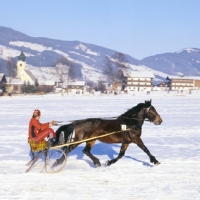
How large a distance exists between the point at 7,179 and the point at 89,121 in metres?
2.17

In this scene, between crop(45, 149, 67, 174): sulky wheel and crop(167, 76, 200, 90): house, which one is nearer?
crop(45, 149, 67, 174): sulky wheel

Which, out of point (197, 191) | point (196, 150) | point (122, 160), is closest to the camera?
point (197, 191)

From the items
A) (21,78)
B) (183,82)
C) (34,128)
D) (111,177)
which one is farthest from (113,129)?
(21,78)

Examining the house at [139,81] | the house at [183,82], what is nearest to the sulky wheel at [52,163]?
the house at [139,81]

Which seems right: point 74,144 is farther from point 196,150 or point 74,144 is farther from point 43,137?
point 196,150

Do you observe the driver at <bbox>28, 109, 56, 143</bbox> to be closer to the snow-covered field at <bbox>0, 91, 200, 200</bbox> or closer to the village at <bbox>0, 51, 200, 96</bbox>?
the snow-covered field at <bbox>0, 91, 200, 200</bbox>

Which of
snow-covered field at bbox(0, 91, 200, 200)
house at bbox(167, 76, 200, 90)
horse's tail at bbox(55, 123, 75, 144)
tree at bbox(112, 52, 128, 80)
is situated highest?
tree at bbox(112, 52, 128, 80)

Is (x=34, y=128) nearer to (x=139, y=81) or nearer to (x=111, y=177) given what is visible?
(x=111, y=177)

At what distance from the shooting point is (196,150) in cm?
1129

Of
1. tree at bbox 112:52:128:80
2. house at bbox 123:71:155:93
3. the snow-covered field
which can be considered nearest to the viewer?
the snow-covered field

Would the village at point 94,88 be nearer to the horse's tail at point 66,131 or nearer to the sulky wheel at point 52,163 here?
the sulky wheel at point 52,163

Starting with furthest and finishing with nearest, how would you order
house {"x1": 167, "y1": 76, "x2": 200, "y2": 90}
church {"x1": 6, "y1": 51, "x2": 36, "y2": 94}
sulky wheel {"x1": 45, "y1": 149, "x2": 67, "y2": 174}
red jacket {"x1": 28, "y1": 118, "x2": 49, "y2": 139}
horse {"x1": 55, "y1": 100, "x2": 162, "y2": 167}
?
house {"x1": 167, "y1": 76, "x2": 200, "y2": 90} → church {"x1": 6, "y1": 51, "x2": 36, "y2": 94} → horse {"x1": 55, "y1": 100, "x2": 162, "y2": 167} → red jacket {"x1": 28, "y1": 118, "x2": 49, "y2": 139} → sulky wheel {"x1": 45, "y1": 149, "x2": 67, "y2": 174}

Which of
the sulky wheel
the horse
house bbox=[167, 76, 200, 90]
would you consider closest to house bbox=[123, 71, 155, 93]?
house bbox=[167, 76, 200, 90]

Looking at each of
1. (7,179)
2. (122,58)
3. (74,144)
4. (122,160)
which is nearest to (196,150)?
(122,160)
